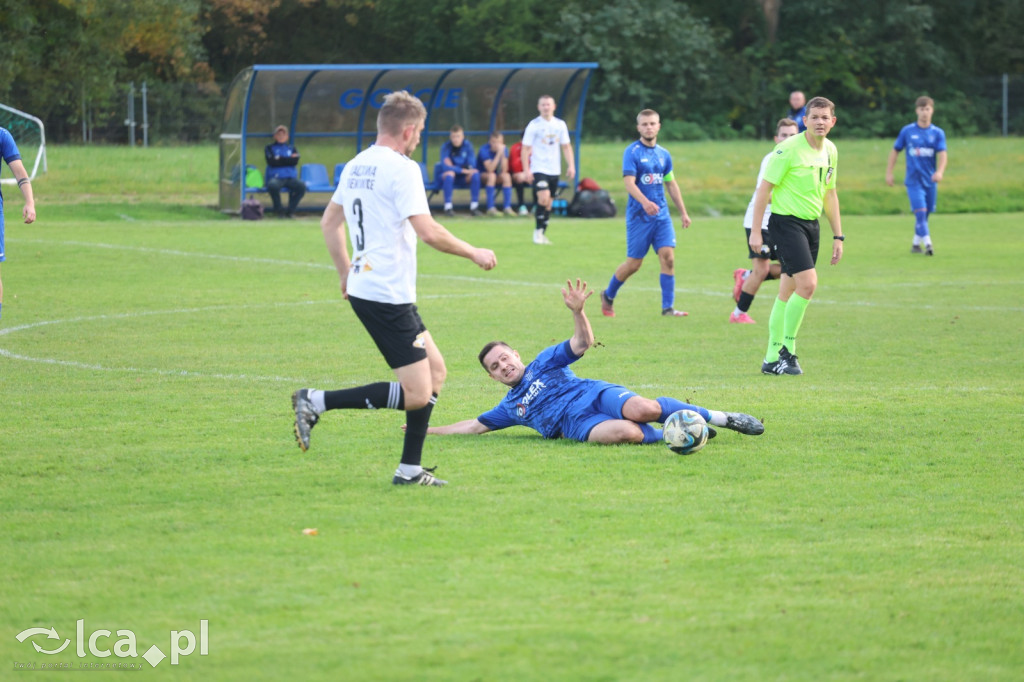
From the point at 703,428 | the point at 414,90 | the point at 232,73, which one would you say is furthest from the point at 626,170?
the point at 232,73

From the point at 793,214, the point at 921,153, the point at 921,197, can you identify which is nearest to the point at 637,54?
the point at 921,153

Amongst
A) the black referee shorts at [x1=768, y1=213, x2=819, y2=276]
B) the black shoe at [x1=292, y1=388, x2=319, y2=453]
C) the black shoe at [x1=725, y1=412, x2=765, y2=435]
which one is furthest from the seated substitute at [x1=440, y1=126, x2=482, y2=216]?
the black shoe at [x1=292, y1=388, x2=319, y2=453]

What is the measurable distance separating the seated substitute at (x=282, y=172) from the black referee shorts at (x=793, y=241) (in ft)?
53.0

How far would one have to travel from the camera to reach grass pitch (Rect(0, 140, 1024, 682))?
14.2 ft

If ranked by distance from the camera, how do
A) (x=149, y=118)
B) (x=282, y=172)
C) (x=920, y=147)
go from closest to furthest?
(x=920, y=147)
(x=282, y=172)
(x=149, y=118)

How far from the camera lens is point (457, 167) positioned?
26391 millimetres

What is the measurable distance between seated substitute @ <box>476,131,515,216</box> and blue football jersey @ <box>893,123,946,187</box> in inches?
326

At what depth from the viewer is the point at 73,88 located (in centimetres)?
3969

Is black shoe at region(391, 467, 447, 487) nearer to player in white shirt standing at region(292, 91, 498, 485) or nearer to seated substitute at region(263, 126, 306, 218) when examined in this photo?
player in white shirt standing at region(292, 91, 498, 485)

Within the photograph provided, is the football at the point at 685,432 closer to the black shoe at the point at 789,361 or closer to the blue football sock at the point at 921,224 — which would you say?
the black shoe at the point at 789,361

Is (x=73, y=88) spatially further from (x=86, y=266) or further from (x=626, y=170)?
(x=626, y=170)

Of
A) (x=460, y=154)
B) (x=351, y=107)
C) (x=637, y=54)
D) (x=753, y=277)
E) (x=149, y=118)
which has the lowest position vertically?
(x=753, y=277)

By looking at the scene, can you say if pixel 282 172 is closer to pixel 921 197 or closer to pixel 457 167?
pixel 457 167

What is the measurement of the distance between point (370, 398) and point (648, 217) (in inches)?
302
